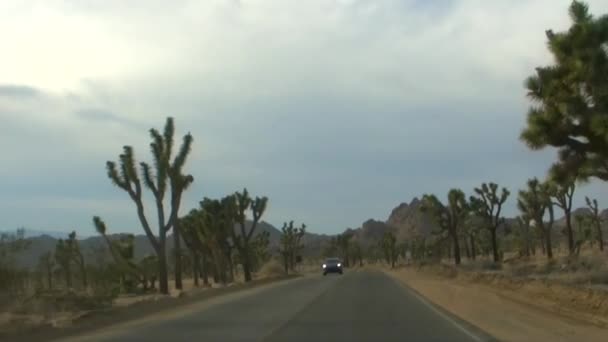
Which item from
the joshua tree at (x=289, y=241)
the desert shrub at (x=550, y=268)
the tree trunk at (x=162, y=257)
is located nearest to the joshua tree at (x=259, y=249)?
the joshua tree at (x=289, y=241)

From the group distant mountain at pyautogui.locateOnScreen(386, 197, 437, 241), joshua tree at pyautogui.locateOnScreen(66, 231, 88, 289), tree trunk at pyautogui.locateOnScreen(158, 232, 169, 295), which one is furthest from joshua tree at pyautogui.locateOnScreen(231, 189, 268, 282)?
distant mountain at pyautogui.locateOnScreen(386, 197, 437, 241)

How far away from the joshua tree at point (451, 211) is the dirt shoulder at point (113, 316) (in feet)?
117

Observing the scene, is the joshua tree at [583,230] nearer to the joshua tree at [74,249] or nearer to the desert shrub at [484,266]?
the desert shrub at [484,266]

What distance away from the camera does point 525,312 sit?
2319 centimetres

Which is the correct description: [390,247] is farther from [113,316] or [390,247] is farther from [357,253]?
[113,316]

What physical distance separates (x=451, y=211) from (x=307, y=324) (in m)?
51.8

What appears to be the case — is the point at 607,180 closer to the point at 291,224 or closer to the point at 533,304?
the point at 533,304

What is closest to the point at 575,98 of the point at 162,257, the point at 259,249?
the point at 162,257

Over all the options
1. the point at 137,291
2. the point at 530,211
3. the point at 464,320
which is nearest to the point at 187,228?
the point at 137,291

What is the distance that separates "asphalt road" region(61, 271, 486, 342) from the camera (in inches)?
679

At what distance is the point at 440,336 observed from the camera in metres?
17.0

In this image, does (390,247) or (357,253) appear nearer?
(390,247)

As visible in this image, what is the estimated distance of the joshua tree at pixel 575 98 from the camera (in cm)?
2172

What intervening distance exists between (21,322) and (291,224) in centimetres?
8003
